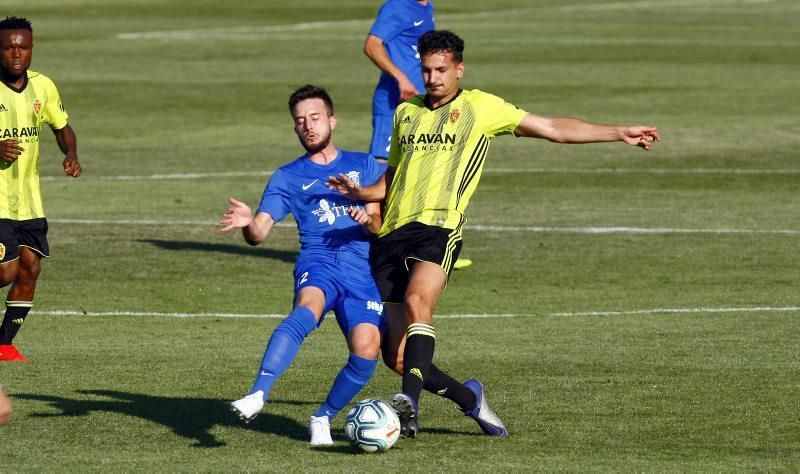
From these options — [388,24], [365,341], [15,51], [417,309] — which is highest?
[15,51]

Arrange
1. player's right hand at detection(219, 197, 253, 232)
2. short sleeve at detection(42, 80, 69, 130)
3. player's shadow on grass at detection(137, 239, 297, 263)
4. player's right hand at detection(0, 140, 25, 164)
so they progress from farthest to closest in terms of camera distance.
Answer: player's shadow on grass at detection(137, 239, 297, 263) → short sleeve at detection(42, 80, 69, 130) → player's right hand at detection(0, 140, 25, 164) → player's right hand at detection(219, 197, 253, 232)

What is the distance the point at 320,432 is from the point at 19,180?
4.09 metres

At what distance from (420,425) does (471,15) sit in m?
46.2

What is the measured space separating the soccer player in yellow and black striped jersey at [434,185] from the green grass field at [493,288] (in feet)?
1.88

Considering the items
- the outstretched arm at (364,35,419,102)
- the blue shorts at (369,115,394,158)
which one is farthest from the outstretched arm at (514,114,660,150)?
the blue shorts at (369,115,394,158)

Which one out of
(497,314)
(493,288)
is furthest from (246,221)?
(493,288)

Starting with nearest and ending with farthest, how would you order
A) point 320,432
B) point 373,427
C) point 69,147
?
1. point 373,427
2. point 320,432
3. point 69,147

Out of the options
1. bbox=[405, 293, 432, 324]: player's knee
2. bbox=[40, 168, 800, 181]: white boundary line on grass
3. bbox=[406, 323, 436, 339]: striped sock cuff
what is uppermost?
bbox=[405, 293, 432, 324]: player's knee

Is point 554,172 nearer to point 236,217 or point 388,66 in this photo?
point 388,66

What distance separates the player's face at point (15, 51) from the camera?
37.8 feet

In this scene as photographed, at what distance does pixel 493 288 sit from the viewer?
14.7 meters

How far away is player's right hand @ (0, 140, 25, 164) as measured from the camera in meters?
11.3

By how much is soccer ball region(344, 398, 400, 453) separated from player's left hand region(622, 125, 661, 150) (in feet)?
7.07

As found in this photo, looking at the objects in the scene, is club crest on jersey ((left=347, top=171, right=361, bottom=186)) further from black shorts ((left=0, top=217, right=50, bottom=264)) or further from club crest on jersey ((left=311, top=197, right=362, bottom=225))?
black shorts ((left=0, top=217, right=50, bottom=264))
